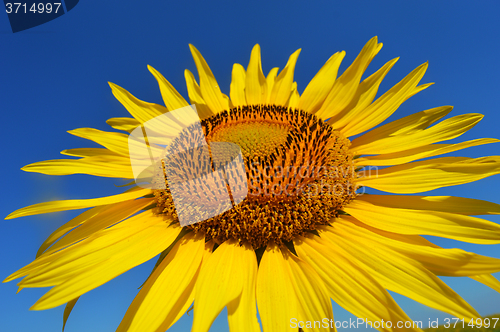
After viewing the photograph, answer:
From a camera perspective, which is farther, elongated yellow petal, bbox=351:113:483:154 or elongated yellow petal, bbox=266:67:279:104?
elongated yellow petal, bbox=266:67:279:104

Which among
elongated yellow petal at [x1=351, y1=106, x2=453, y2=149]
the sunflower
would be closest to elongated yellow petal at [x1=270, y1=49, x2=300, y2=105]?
the sunflower

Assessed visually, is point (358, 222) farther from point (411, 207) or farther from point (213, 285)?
point (213, 285)

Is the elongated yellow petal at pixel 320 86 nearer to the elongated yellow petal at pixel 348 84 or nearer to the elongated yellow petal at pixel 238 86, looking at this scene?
the elongated yellow petal at pixel 348 84

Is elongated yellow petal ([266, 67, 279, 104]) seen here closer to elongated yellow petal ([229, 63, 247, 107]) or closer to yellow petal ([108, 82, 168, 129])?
elongated yellow petal ([229, 63, 247, 107])

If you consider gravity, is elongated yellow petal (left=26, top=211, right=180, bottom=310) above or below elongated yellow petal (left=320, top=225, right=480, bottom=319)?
above

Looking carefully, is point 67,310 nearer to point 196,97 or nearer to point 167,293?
point 167,293

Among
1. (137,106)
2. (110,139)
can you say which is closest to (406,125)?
(137,106)
